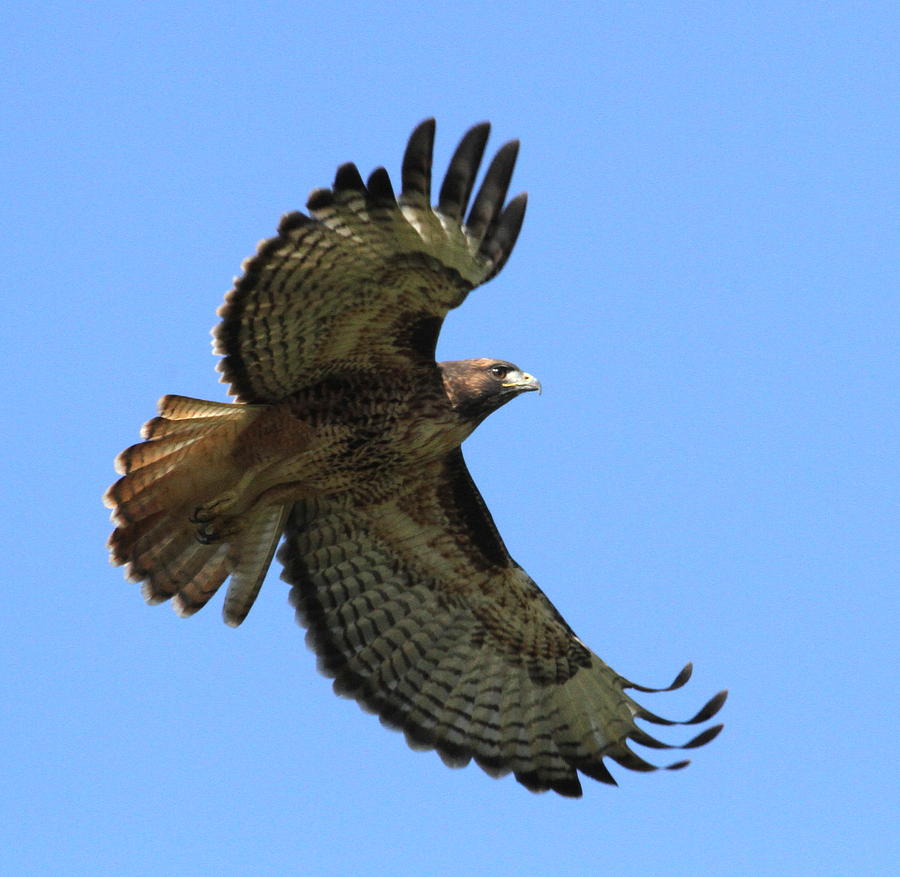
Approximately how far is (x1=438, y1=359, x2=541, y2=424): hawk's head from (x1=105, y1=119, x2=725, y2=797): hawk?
0.04 ft

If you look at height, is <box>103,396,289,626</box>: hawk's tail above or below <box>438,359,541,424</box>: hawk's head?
below

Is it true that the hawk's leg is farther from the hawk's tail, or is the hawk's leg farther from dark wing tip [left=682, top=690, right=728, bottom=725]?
dark wing tip [left=682, top=690, right=728, bottom=725]

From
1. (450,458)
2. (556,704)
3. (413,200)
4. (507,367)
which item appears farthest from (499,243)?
(556,704)

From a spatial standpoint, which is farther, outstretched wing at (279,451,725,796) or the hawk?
outstretched wing at (279,451,725,796)

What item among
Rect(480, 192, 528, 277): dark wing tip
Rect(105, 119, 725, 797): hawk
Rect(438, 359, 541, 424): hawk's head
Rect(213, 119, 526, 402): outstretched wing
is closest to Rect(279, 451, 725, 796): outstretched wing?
Rect(105, 119, 725, 797): hawk

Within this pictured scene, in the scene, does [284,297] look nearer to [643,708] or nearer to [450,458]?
[450,458]

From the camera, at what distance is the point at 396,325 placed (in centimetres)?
1006

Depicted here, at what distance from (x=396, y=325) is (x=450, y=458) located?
4.35 ft

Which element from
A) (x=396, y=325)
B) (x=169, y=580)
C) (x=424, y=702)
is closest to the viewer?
(x=396, y=325)

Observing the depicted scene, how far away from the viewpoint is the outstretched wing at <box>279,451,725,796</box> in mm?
11445

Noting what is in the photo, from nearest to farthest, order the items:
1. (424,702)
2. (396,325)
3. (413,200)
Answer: (413,200)
(396,325)
(424,702)

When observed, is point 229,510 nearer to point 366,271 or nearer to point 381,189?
point 366,271

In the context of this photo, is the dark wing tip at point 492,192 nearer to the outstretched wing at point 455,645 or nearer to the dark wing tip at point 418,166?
the dark wing tip at point 418,166

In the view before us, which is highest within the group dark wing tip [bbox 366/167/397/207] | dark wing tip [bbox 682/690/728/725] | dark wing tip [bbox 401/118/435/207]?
dark wing tip [bbox 401/118/435/207]
